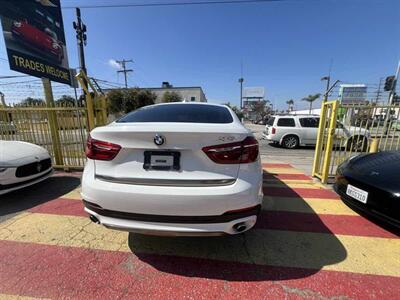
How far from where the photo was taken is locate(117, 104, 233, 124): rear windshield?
2.39m

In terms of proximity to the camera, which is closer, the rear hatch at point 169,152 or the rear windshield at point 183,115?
the rear hatch at point 169,152

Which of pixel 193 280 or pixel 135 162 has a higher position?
pixel 135 162

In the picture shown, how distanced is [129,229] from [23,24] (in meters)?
8.17

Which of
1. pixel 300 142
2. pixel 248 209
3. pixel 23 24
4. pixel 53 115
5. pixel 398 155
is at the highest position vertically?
pixel 23 24

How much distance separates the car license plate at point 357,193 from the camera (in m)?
2.65

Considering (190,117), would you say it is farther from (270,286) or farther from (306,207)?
(306,207)

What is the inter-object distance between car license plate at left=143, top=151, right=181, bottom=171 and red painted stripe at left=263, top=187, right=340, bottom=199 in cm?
255

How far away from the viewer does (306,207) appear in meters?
3.40

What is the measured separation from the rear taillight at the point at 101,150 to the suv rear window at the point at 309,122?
11227 mm

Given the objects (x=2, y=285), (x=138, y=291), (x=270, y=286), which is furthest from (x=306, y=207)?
(x=2, y=285)

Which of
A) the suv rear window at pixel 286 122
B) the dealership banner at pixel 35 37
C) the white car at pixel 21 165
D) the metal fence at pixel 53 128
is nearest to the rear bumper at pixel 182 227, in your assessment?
the white car at pixel 21 165

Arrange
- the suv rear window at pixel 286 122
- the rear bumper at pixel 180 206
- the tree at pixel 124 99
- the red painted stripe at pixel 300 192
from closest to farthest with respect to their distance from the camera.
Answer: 1. the rear bumper at pixel 180 206
2. the red painted stripe at pixel 300 192
3. the suv rear window at pixel 286 122
4. the tree at pixel 124 99

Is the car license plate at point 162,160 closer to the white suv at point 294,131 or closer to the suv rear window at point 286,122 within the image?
the white suv at point 294,131

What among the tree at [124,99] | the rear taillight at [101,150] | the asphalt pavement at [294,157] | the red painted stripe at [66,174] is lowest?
the asphalt pavement at [294,157]
